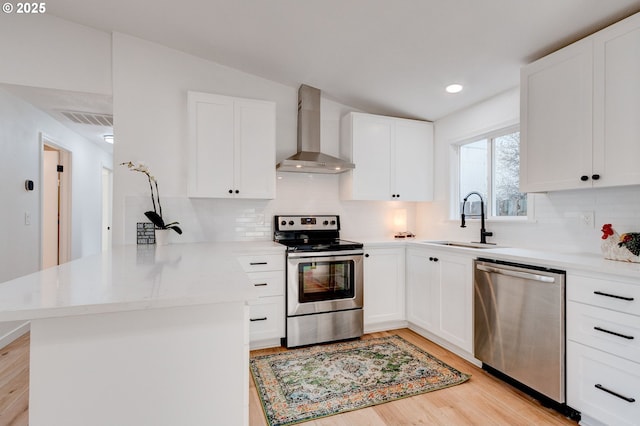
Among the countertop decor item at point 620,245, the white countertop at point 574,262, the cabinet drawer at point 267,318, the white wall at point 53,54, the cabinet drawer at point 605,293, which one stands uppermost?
the white wall at point 53,54

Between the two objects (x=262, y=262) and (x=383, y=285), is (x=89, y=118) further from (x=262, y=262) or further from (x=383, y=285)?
(x=383, y=285)

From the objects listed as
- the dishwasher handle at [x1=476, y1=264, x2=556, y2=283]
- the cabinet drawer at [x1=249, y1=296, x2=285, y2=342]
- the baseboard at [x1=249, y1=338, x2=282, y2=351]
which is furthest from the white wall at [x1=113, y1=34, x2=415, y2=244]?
the dishwasher handle at [x1=476, y1=264, x2=556, y2=283]

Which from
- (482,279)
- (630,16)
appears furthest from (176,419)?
(630,16)

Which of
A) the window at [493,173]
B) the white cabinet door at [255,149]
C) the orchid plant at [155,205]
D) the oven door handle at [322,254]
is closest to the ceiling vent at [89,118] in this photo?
the orchid plant at [155,205]

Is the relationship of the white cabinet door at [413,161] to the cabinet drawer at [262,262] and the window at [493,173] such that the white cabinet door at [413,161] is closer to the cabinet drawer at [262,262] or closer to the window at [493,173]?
the window at [493,173]

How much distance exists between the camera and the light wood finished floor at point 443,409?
1861 mm

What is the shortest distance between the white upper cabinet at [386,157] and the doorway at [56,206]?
3.58 m

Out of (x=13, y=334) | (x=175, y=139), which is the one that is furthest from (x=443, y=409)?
(x=13, y=334)

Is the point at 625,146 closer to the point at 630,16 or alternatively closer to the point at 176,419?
the point at 630,16

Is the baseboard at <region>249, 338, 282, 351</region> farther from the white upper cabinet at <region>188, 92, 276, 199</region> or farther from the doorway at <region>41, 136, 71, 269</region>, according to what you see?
the doorway at <region>41, 136, 71, 269</region>

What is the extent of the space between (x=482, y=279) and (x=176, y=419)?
215cm

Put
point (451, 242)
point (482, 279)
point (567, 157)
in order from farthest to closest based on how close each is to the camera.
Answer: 1. point (451, 242)
2. point (482, 279)
3. point (567, 157)

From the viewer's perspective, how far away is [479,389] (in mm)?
2193

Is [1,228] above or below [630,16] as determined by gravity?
below
